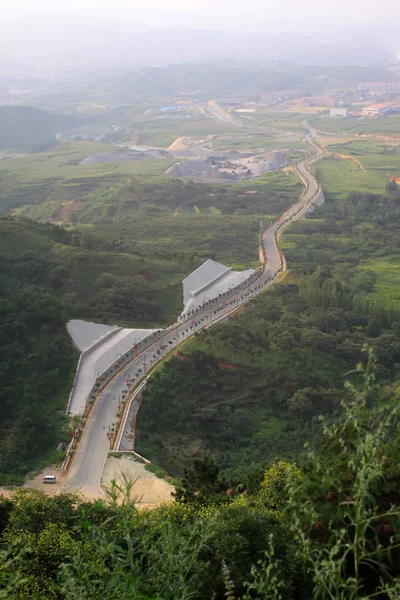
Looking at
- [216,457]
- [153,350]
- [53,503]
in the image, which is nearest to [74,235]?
[153,350]

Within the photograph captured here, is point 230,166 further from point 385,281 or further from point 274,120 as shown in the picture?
point 274,120

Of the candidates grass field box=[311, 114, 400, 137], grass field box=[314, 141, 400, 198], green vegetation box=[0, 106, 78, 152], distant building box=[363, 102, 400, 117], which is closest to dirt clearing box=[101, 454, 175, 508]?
grass field box=[314, 141, 400, 198]

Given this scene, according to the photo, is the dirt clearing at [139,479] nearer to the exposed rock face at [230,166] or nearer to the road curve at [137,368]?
the road curve at [137,368]

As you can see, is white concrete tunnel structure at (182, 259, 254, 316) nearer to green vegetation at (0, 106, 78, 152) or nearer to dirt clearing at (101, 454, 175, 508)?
dirt clearing at (101, 454, 175, 508)

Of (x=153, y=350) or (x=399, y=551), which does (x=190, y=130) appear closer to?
(x=153, y=350)

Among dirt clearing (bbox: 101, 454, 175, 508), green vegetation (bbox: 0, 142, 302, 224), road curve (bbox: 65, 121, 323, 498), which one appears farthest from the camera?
green vegetation (bbox: 0, 142, 302, 224)

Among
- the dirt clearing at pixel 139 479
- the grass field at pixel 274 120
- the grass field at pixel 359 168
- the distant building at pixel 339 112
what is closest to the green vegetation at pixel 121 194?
the grass field at pixel 359 168

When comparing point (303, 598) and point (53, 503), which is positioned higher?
point (303, 598)
